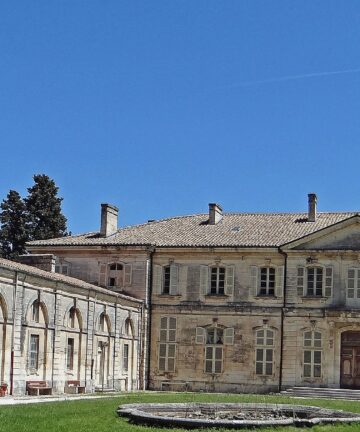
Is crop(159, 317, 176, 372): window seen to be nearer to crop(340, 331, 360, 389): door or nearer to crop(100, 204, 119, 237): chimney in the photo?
crop(100, 204, 119, 237): chimney

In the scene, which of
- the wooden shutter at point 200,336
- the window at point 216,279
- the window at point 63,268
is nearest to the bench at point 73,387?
the wooden shutter at point 200,336

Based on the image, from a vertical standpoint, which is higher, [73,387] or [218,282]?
[218,282]

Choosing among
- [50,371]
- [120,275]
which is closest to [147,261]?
[120,275]

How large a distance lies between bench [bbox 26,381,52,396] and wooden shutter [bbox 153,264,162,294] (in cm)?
1205

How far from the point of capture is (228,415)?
2102 centimetres

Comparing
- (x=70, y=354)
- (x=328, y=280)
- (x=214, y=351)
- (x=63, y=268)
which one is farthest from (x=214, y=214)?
(x=70, y=354)

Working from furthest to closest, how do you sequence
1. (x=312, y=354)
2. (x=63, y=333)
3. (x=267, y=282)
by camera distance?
1. (x=267, y=282)
2. (x=312, y=354)
3. (x=63, y=333)

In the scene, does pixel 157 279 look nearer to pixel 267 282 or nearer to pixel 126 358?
pixel 126 358

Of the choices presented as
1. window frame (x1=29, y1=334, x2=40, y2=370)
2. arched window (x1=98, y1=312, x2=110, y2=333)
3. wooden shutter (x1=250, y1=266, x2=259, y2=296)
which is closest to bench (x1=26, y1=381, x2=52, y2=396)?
window frame (x1=29, y1=334, x2=40, y2=370)

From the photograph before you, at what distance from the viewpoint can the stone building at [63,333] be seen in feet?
96.3

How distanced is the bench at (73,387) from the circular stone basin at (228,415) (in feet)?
38.2

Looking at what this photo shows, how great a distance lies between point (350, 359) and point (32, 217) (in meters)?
24.0

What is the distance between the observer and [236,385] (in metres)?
41.3

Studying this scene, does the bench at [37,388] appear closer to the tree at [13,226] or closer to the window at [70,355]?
the window at [70,355]
